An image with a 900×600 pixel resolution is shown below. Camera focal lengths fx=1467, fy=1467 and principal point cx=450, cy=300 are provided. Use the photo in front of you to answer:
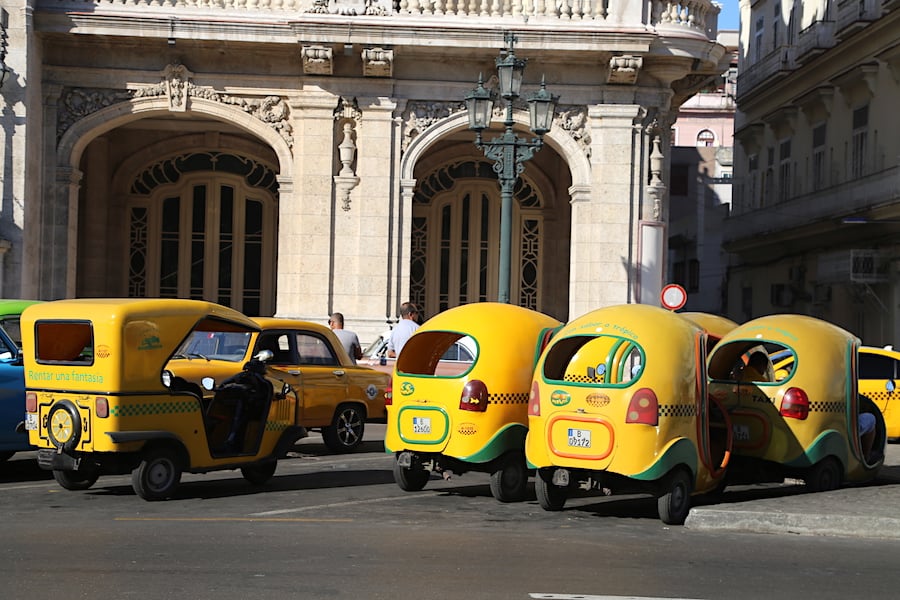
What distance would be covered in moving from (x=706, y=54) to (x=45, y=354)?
643 inches

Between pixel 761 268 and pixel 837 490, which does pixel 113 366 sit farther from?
pixel 761 268

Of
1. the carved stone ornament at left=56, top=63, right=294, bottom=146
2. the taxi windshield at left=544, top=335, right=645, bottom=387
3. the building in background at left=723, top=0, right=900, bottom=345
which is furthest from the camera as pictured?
the building in background at left=723, top=0, right=900, bottom=345

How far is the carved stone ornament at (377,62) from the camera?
25219 mm

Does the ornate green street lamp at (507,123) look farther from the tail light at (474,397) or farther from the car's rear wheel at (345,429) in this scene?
the tail light at (474,397)

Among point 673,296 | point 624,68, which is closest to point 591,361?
point 673,296

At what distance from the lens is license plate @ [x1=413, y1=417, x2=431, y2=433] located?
12.9 metres

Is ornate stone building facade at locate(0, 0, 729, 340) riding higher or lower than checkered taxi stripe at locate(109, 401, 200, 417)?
higher

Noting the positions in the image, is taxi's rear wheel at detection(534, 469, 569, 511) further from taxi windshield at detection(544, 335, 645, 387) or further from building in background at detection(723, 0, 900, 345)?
building in background at detection(723, 0, 900, 345)

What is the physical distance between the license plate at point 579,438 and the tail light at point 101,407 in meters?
3.81

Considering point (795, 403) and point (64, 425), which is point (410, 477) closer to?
point (64, 425)

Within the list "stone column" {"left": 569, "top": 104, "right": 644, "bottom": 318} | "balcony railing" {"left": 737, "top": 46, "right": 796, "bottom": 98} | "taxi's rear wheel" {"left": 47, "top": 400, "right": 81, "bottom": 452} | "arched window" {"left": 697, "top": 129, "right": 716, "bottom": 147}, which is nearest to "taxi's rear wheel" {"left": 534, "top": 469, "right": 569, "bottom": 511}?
"taxi's rear wheel" {"left": 47, "top": 400, "right": 81, "bottom": 452}

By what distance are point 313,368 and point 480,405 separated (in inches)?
188

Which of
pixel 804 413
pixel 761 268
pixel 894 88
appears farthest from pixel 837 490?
pixel 761 268

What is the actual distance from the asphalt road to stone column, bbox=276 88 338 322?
12.2 m
